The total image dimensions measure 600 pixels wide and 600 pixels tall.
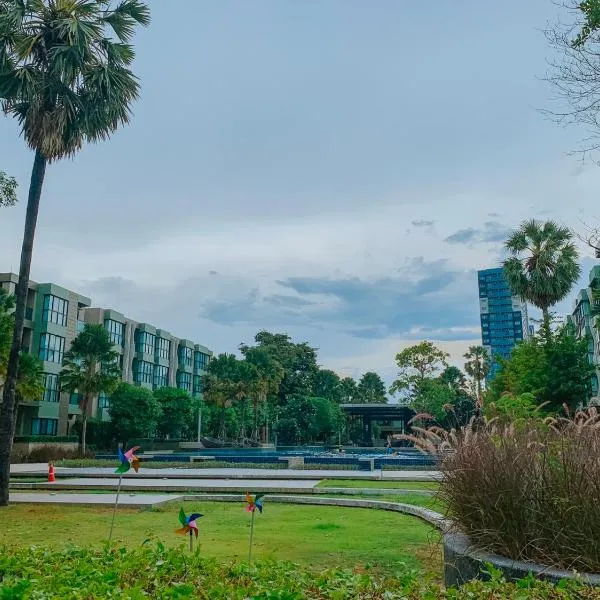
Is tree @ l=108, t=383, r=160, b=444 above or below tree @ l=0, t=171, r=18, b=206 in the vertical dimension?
below

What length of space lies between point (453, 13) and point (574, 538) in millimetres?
9111

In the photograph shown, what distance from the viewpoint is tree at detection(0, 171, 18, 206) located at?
13461 millimetres

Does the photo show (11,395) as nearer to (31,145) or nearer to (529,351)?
(31,145)

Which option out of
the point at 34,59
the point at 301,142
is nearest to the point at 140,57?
the point at 34,59

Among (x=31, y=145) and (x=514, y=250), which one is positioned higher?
(x=514, y=250)

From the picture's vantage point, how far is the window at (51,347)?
139ft

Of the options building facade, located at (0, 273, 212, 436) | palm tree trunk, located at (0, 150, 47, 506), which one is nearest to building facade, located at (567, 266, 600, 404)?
building facade, located at (0, 273, 212, 436)

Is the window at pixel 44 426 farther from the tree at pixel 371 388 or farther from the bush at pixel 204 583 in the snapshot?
the tree at pixel 371 388

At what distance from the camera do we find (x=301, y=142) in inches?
561

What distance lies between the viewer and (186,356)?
227ft

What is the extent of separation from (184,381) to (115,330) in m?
15.9

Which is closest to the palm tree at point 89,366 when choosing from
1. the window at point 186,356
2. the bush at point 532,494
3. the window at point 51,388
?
the window at point 51,388

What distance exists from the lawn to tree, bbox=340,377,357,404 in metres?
73.8

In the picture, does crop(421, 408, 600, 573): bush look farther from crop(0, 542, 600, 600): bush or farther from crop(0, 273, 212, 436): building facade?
crop(0, 273, 212, 436): building facade
